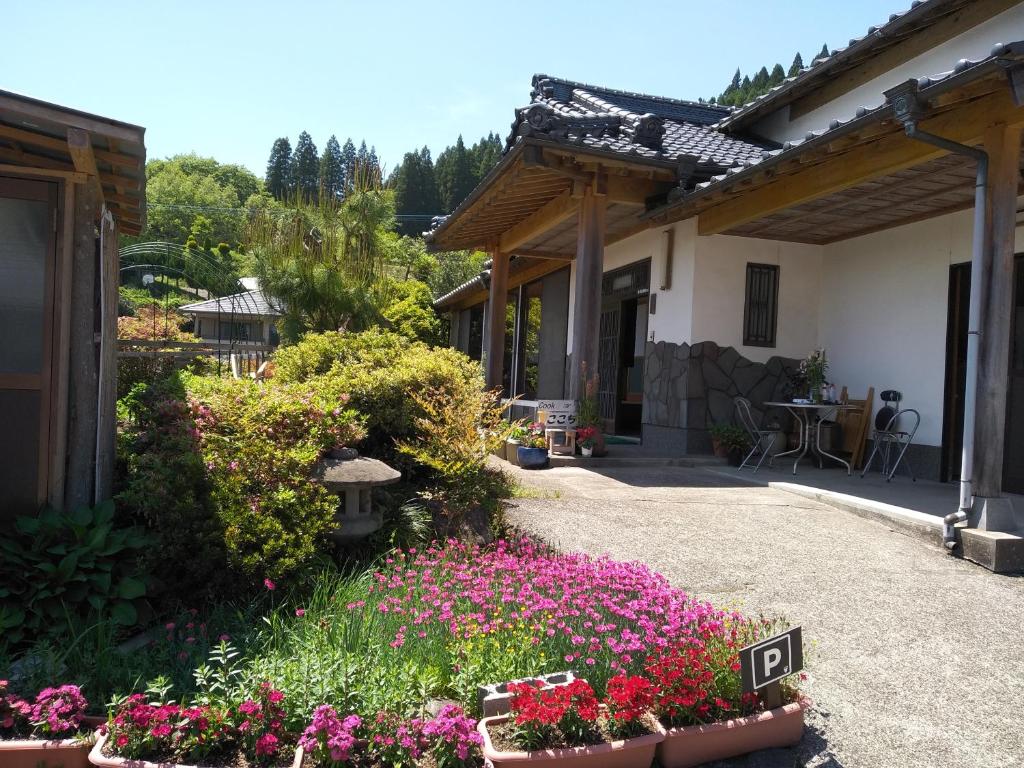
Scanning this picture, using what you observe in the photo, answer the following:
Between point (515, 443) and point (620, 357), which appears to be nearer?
point (515, 443)

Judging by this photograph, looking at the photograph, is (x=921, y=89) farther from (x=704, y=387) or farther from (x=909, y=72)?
(x=704, y=387)

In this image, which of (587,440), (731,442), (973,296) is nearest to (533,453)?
(587,440)

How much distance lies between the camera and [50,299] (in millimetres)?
3830

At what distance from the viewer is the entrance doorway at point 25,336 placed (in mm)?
3762

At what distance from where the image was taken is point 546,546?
453 centimetres

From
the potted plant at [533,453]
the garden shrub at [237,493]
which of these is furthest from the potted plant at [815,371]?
the garden shrub at [237,493]

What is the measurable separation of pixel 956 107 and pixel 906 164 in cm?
64

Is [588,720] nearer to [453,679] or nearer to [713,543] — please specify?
[453,679]

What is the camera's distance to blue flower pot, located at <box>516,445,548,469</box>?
7684mm

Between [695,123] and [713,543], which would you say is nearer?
[713,543]

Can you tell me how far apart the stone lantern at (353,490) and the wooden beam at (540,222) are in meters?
5.32

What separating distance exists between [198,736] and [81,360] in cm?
246

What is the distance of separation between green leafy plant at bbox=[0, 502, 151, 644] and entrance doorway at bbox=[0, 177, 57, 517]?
0.27 m

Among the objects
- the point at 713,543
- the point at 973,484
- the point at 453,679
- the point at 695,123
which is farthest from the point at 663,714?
the point at 695,123
